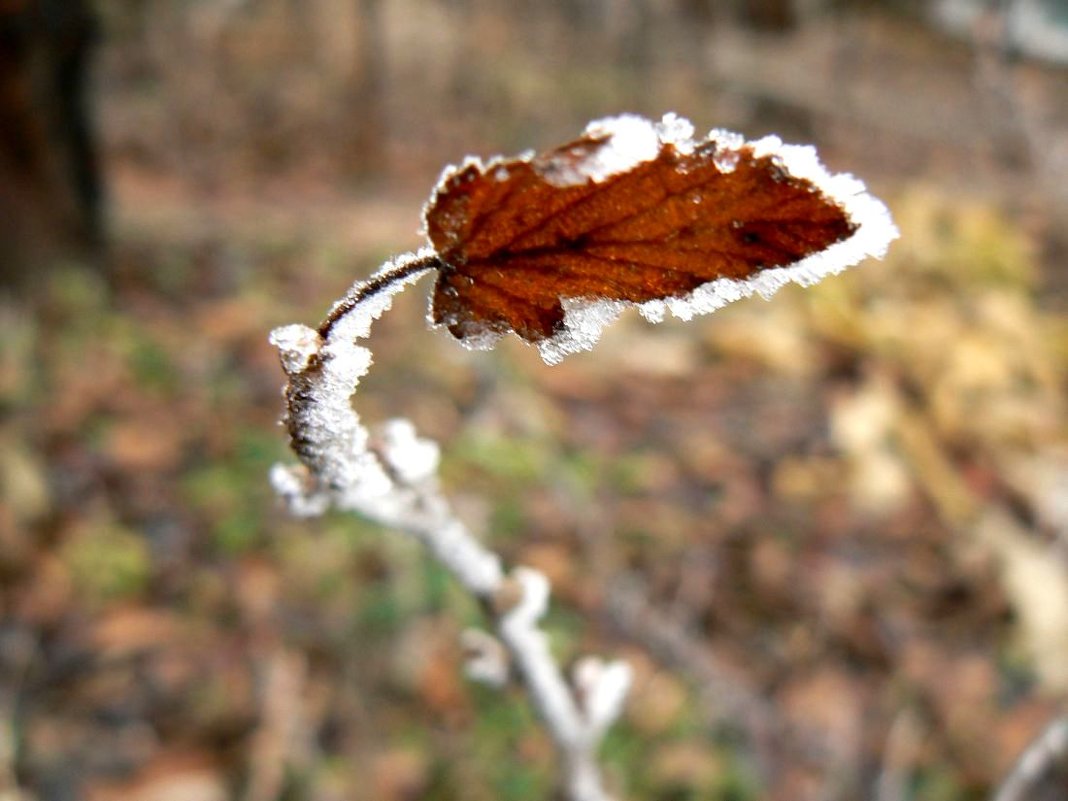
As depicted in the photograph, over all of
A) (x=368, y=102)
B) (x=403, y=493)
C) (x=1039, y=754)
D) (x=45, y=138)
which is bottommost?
(x=368, y=102)

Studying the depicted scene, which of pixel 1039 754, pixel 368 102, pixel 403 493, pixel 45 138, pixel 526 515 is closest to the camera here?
pixel 403 493

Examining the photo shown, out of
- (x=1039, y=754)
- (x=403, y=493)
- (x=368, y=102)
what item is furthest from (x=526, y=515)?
(x=368, y=102)

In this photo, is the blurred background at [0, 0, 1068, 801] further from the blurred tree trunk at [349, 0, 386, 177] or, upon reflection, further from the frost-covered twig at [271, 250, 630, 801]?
the blurred tree trunk at [349, 0, 386, 177]

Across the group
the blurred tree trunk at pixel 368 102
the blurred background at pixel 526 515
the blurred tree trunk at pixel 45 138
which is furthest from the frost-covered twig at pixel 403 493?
the blurred tree trunk at pixel 368 102

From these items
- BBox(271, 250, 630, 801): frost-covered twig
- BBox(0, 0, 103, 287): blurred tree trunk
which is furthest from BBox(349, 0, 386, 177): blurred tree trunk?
BBox(271, 250, 630, 801): frost-covered twig

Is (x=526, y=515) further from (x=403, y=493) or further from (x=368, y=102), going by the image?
(x=368, y=102)

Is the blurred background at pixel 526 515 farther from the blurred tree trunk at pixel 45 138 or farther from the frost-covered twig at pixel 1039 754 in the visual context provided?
the frost-covered twig at pixel 1039 754
